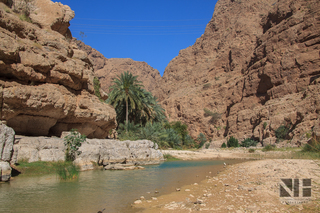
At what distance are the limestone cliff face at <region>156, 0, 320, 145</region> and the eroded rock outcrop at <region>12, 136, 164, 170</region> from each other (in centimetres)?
1732

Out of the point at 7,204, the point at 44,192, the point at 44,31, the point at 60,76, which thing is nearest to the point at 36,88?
the point at 60,76

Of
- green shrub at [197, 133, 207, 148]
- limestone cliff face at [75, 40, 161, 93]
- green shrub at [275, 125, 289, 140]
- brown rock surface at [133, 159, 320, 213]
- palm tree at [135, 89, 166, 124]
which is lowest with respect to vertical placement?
green shrub at [197, 133, 207, 148]

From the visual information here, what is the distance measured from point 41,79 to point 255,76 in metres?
35.3

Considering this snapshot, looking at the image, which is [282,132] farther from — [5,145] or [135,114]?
[5,145]

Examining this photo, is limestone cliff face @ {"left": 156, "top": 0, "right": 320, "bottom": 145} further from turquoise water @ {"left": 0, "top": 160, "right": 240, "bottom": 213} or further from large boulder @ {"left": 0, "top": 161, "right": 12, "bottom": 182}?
large boulder @ {"left": 0, "top": 161, "right": 12, "bottom": 182}

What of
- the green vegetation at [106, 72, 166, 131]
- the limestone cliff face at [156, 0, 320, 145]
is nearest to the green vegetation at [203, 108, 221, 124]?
the limestone cliff face at [156, 0, 320, 145]

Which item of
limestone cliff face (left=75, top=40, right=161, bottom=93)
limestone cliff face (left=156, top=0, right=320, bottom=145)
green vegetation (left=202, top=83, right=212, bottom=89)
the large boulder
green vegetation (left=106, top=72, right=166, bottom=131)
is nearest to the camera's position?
the large boulder

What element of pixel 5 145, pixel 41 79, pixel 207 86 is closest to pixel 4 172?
pixel 5 145

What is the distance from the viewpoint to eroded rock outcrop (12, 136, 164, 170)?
873 centimetres

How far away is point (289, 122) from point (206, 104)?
27.0 m

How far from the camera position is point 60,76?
11.6 metres

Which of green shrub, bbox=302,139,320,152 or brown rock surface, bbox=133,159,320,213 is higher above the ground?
green shrub, bbox=302,139,320,152

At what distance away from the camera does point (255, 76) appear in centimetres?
3709

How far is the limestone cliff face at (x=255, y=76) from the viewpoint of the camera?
28.3m
